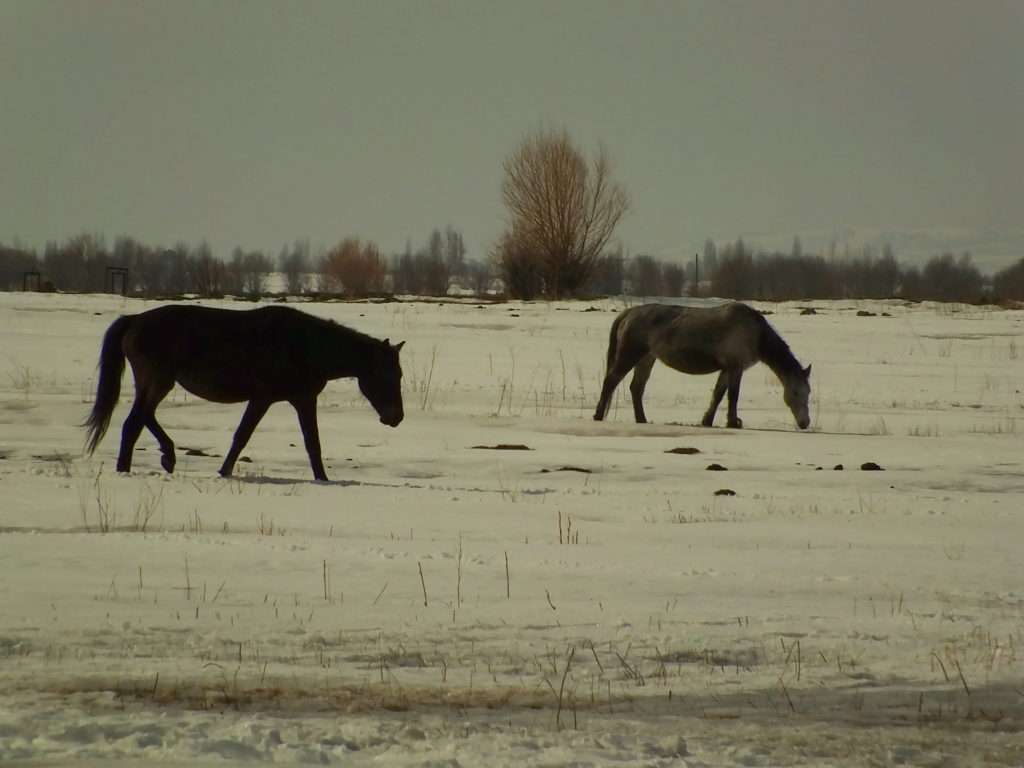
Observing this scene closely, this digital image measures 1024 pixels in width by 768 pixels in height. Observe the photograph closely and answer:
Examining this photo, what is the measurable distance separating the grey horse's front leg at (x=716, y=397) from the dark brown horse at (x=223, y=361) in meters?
6.65

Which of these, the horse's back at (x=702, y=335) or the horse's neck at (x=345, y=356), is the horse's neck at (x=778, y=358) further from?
the horse's neck at (x=345, y=356)

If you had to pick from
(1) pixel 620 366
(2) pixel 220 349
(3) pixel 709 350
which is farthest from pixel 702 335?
(2) pixel 220 349

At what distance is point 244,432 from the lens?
34.8ft

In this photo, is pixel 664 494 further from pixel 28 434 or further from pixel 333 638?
pixel 28 434

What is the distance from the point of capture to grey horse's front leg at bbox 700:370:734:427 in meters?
16.6

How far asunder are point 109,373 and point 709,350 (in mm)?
8566

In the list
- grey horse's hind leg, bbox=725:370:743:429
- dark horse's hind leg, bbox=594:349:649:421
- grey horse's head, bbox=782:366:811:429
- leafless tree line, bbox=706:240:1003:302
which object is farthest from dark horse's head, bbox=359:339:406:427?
leafless tree line, bbox=706:240:1003:302

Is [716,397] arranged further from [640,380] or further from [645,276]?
[645,276]

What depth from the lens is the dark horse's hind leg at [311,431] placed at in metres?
10.7

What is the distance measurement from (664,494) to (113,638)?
5772 mm

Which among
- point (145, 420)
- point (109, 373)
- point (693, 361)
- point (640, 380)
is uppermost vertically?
point (109, 373)

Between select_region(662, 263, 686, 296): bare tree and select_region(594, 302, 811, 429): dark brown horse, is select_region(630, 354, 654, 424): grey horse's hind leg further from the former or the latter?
select_region(662, 263, 686, 296): bare tree

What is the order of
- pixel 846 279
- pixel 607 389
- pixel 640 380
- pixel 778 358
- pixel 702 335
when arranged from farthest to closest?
1. pixel 846 279
2. pixel 640 380
3. pixel 607 389
4. pixel 702 335
5. pixel 778 358

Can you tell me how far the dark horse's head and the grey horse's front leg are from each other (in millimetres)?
5901
